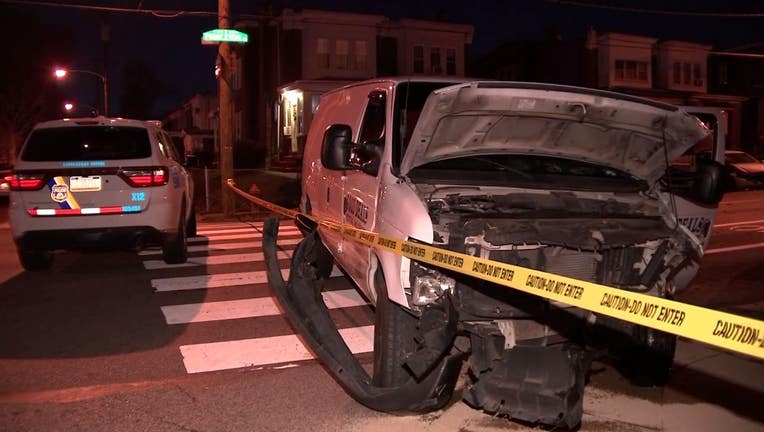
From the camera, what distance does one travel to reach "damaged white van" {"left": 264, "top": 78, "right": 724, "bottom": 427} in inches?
159

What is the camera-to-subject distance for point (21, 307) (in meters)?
7.25

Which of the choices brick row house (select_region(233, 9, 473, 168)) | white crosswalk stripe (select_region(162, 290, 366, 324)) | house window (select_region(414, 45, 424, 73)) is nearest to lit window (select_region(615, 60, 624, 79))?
brick row house (select_region(233, 9, 473, 168))

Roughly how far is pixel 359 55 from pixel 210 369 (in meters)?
29.2

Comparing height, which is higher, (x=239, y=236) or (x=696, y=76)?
(x=696, y=76)

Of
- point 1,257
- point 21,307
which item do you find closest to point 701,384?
point 21,307

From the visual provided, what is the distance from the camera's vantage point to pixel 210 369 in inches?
216

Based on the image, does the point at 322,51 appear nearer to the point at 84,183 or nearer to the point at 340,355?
the point at 84,183

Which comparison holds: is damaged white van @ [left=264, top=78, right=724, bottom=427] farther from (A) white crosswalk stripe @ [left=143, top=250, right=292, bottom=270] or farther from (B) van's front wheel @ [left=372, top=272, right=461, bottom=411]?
(A) white crosswalk stripe @ [left=143, top=250, right=292, bottom=270]

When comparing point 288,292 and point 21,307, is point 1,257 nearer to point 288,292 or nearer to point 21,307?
point 21,307

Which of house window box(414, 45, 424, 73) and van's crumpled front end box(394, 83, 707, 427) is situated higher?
house window box(414, 45, 424, 73)

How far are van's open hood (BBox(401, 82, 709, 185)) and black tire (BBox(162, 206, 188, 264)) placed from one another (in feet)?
16.1

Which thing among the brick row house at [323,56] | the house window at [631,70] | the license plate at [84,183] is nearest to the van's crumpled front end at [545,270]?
the license plate at [84,183]

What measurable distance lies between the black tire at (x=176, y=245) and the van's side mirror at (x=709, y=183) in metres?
6.08

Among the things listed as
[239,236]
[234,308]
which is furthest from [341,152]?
[239,236]
